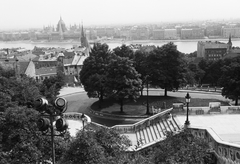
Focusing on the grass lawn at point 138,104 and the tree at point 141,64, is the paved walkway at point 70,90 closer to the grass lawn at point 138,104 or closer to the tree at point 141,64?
the grass lawn at point 138,104

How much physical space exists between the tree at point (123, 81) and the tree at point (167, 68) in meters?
5.08

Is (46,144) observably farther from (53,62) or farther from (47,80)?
(53,62)

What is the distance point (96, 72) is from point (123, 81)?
26.3 ft

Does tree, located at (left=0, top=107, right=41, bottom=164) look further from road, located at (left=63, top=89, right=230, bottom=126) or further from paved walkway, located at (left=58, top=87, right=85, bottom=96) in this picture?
paved walkway, located at (left=58, top=87, right=85, bottom=96)

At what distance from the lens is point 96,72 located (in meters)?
37.0

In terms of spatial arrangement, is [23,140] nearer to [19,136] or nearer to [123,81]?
[19,136]

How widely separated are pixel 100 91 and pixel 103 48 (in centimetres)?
638

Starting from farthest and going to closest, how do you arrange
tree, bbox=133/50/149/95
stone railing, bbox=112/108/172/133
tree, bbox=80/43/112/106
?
tree, bbox=133/50/149/95, tree, bbox=80/43/112/106, stone railing, bbox=112/108/172/133

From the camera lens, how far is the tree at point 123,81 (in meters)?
29.8

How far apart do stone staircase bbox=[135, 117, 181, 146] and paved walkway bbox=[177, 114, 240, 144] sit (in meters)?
0.71

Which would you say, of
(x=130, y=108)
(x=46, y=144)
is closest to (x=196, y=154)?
(x=46, y=144)

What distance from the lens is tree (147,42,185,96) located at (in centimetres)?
3503

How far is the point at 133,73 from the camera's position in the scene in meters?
30.8

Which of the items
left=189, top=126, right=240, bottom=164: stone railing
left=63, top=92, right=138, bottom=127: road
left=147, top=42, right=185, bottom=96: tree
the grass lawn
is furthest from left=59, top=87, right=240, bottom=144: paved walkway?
left=147, top=42, right=185, bottom=96: tree
